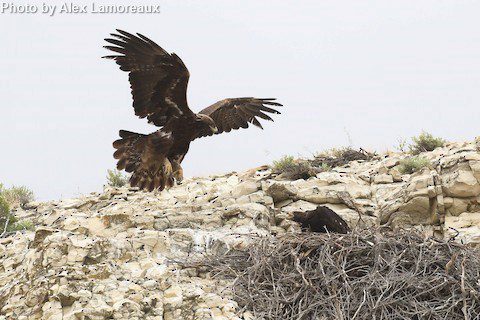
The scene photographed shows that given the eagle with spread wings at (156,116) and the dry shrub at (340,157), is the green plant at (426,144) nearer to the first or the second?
the dry shrub at (340,157)

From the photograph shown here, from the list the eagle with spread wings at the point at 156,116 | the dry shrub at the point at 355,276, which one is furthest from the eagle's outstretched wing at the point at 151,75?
the dry shrub at the point at 355,276

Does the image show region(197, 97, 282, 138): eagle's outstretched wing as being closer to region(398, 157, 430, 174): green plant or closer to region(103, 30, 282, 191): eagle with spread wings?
region(103, 30, 282, 191): eagle with spread wings

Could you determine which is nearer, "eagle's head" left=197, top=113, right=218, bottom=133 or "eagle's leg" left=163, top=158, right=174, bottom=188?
"eagle's head" left=197, top=113, right=218, bottom=133

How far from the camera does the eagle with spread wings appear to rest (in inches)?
406

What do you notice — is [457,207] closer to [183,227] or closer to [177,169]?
[183,227]

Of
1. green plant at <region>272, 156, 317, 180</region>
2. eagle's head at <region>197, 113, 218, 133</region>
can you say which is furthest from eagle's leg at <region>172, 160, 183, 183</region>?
green plant at <region>272, 156, 317, 180</region>

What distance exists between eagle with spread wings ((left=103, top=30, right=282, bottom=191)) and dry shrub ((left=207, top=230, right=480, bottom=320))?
10.4ft

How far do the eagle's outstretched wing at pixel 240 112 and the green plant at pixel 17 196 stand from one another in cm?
454

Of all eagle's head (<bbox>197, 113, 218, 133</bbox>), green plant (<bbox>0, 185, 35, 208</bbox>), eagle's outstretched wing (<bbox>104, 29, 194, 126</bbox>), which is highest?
Result: eagle's outstretched wing (<bbox>104, 29, 194, 126</bbox>)

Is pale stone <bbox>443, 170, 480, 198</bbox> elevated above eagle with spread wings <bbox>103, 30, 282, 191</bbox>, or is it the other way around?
eagle with spread wings <bbox>103, 30, 282, 191</bbox>

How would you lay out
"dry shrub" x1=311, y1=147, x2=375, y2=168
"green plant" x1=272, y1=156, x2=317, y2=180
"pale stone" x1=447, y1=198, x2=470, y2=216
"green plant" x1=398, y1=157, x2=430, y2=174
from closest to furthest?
1. "pale stone" x1=447, y1=198, x2=470, y2=216
2. "green plant" x1=398, y1=157, x2=430, y2=174
3. "green plant" x1=272, y1=156, x2=317, y2=180
4. "dry shrub" x1=311, y1=147, x2=375, y2=168

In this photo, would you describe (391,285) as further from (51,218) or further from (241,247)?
(51,218)

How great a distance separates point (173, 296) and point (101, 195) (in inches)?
211

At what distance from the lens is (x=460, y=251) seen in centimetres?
805
